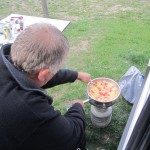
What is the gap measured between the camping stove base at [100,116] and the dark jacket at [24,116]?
93 centimetres

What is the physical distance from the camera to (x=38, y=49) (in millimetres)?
1348

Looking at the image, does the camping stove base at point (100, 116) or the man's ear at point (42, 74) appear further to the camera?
the camping stove base at point (100, 116)

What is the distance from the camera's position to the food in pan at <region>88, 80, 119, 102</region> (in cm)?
209

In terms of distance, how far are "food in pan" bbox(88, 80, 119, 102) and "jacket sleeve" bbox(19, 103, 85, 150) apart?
429 millimetres

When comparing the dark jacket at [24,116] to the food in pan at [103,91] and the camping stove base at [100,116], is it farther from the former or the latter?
the camping stove base at [100,116]

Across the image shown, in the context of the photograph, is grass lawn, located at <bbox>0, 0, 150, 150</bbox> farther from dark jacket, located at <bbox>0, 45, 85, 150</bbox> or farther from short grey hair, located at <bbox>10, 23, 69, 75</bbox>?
short grey hair, located at <bbox>10, 23, 69, 75</bbox>

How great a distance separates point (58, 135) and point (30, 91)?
33 centimetres

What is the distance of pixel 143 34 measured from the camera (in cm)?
450

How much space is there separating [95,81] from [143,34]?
262cm

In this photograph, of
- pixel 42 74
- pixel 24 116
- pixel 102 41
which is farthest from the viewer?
pixel 102 41

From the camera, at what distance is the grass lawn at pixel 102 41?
276cm

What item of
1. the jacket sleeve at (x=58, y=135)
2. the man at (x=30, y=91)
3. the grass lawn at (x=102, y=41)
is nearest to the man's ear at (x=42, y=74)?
the man at (x=30, y=91)

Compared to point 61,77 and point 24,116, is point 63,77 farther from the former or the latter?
point 24,116

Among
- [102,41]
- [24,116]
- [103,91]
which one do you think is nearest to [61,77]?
[103,91]
